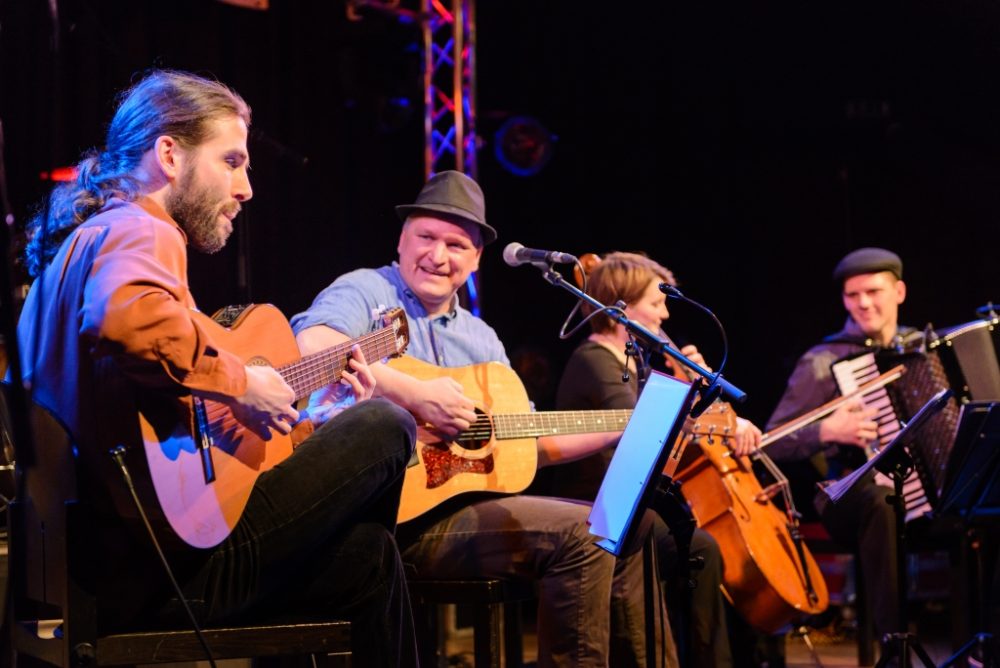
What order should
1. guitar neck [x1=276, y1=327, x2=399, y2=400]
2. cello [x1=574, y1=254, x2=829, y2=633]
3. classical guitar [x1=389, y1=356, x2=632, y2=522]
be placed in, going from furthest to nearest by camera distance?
cello [x1=574, y1=254, x2=829, y2=633] < classical guitar [x1=389, y1=356, x2=632, y2=522] < guitar neck [x1=276, y1=327, x2=399, y2=400]

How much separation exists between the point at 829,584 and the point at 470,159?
3.49 metres

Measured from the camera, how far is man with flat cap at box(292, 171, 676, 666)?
3.66m

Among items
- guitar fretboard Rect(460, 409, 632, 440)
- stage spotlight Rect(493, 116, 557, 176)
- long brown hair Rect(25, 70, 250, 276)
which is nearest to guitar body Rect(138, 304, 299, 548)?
long brown hair Rect(25, 70, 250, 276)

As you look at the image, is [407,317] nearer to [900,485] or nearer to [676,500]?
[676,500]

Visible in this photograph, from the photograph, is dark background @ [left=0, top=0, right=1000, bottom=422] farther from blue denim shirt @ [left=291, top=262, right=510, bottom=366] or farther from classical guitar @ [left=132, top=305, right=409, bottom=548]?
classical guitar @ [left=132, top=305, right=409, bottom=548]

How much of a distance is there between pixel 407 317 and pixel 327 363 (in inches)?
40.3

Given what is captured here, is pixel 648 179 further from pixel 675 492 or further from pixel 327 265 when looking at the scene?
pixel 675 492

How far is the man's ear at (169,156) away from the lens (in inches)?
109

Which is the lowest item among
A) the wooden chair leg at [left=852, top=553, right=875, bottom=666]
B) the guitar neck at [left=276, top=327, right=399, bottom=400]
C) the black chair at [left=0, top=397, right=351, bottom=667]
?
the wooden chair leg at [left=852, top=553, right=875, bottom=666]

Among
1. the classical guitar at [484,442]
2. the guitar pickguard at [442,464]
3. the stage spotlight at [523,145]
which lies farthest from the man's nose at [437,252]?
the stage spotlight at [523,145]

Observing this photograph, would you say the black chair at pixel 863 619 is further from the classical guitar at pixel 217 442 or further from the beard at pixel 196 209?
the beard at pixel 196 209

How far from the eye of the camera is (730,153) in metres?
8.77

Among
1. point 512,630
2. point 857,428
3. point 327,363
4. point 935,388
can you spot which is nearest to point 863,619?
point 857,428

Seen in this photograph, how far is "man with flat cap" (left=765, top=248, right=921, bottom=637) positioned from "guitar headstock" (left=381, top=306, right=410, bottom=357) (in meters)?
2.76
